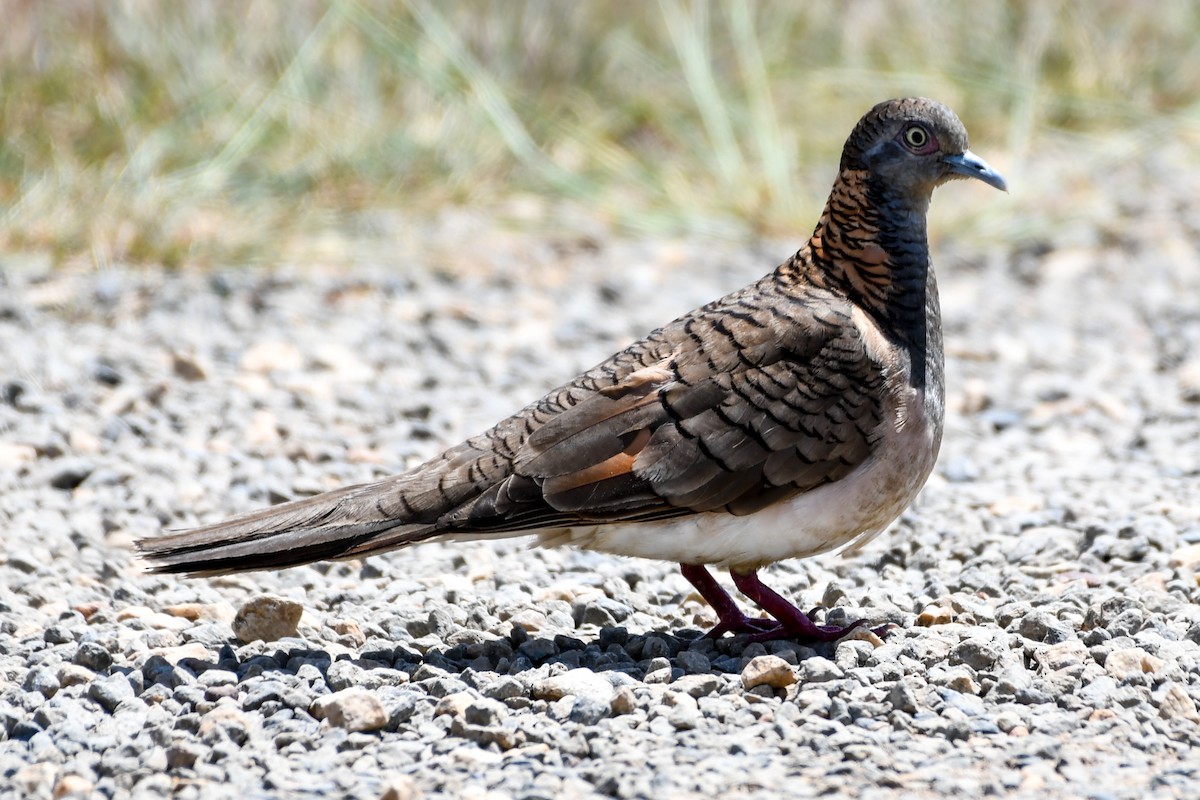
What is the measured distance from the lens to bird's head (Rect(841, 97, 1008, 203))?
4504mm

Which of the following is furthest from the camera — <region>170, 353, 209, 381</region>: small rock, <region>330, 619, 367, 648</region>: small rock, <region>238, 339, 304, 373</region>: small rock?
<region>238, 339, 304, 373</region>: small rock

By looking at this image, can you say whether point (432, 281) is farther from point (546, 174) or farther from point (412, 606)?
point (412, 606)

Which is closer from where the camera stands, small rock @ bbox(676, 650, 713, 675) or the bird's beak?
small rock @ bbox(676, 650, 713, 675)

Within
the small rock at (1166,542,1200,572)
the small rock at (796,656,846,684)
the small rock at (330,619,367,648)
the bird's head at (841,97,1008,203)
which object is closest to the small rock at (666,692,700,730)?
the small rock at (796,656,846,684)

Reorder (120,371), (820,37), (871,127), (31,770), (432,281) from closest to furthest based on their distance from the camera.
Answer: (31,770) → (871,127) → (120,371) → (432,281) → (820,37)

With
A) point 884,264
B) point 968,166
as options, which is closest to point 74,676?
point 884,264

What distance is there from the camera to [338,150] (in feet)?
29.6

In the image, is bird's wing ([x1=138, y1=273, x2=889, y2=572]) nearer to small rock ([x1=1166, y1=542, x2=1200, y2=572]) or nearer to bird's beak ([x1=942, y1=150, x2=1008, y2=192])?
bird's beak ([x1=942, y1=150, x2=1008, y2=192])

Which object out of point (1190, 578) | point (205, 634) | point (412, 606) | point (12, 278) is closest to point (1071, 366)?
point (1190, 578)

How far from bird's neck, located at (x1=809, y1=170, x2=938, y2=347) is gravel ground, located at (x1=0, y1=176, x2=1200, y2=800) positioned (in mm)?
852

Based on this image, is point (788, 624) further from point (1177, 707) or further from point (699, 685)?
point (1177, 707)

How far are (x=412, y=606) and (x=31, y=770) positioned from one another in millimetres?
1463

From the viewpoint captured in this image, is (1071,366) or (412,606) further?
(1071,366)

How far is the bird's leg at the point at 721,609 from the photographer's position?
4.33 metres
